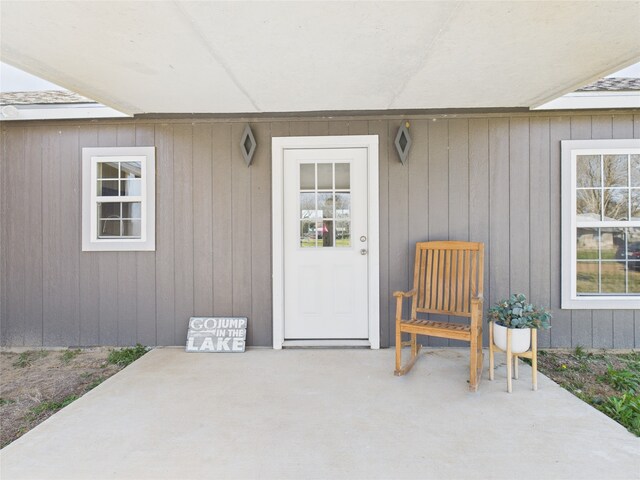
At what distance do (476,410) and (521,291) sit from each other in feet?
5.26

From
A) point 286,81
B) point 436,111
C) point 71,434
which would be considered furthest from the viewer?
point 436,111

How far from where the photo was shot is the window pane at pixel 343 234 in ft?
11.2

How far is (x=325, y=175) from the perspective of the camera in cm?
340

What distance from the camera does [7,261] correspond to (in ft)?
11.7

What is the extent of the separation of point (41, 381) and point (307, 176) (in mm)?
2908

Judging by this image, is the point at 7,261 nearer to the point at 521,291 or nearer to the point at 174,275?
the point at 174,275

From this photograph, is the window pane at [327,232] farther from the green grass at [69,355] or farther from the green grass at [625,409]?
the green grass at [69,355]

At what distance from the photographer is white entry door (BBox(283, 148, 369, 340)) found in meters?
3.38

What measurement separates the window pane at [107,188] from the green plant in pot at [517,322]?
375 centimetres

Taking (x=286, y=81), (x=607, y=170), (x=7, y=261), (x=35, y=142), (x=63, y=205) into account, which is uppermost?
(x=286, y=81)

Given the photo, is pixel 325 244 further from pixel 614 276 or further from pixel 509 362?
pixel 614 276

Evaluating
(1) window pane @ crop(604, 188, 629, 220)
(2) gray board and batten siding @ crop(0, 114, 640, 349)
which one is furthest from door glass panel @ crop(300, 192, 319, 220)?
(1) window pane @ crop(604, 188, 629, 220)

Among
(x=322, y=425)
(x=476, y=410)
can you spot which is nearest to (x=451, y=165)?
(x=476, y=410)

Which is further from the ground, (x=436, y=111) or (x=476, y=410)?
(x=436, y=111)
